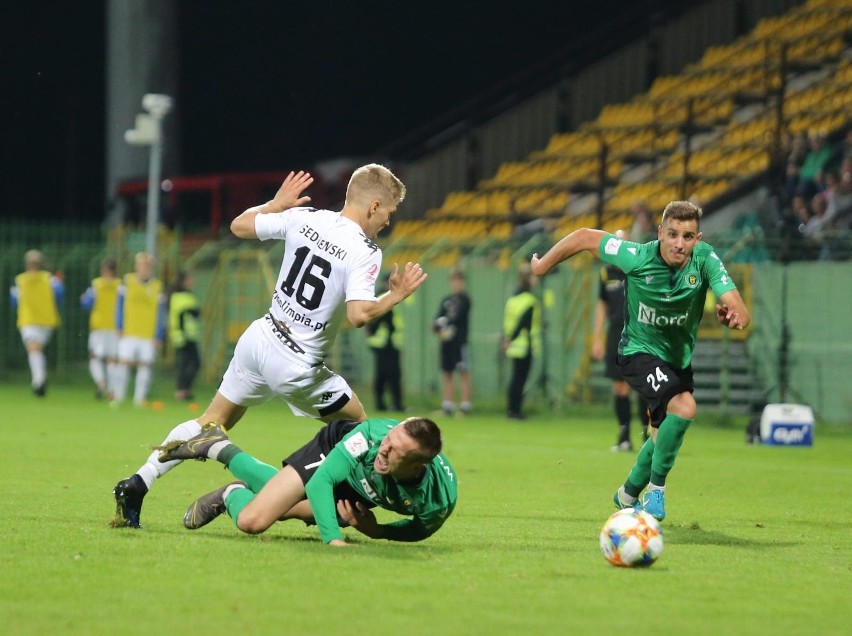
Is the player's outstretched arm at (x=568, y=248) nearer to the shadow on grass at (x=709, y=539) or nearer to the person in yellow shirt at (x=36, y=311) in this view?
the shadow on grass at (x=709, y=539)

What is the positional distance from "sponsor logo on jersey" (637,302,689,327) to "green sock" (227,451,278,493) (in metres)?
2.90

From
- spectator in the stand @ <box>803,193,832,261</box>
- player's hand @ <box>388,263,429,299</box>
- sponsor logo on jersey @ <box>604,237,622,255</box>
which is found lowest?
player's hand @ <box>388,263,429,299</box>

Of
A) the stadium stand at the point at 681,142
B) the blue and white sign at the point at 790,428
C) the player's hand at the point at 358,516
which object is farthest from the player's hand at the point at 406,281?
the stadium stand at the point at 681,142

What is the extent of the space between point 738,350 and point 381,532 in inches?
552

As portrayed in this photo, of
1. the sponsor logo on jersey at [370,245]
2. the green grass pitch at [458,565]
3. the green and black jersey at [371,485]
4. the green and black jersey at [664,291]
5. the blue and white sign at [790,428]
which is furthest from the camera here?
the blue and white sign at [790,428]

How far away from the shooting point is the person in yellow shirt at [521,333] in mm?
21609

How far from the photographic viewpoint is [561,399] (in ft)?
75.5

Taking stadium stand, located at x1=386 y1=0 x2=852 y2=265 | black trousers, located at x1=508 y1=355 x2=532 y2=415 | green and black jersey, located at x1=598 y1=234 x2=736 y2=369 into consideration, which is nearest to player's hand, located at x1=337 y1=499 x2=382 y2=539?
green and black jersey, located at x1=598 y1=234 x2=736 y2=369

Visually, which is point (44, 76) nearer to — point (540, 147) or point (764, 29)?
point (540, 147)

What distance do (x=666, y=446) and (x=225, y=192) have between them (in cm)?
2485

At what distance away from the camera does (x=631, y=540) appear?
7.63 m

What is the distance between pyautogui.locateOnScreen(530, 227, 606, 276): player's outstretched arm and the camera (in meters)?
9.55

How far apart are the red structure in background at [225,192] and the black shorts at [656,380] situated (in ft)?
73.4

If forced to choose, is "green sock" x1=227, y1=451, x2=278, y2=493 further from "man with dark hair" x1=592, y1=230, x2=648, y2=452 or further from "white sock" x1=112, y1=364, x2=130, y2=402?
"white sock" x1=112, y1=364, x2=130, y2=402
